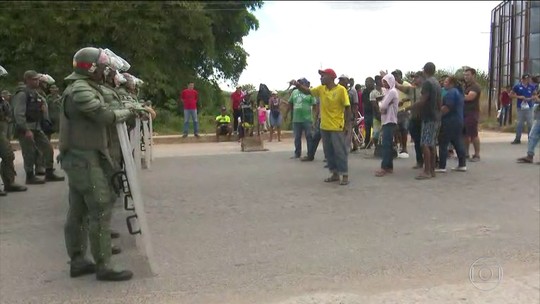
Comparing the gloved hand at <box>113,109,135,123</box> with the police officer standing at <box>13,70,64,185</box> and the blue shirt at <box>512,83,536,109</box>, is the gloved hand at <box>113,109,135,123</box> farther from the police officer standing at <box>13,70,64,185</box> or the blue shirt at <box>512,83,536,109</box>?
the blue shirt at <box>512,83,536,109</box>

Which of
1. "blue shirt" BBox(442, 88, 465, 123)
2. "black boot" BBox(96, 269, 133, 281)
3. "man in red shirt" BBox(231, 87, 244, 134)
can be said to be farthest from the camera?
"man in red shirt" BBox(231, 87, 244, 134)

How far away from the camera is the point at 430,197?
7766 millimetres

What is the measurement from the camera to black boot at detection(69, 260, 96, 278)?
189 inches

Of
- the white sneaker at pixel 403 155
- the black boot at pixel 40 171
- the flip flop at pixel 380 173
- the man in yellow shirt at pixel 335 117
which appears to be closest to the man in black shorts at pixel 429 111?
the flip flop at pixel 380 173

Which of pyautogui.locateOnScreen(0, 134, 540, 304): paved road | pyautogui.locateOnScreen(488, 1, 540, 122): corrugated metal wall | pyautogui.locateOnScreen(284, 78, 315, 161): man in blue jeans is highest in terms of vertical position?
pyautogui.locateOnScreen(488, 1, 540, 122): corrugated metal wall

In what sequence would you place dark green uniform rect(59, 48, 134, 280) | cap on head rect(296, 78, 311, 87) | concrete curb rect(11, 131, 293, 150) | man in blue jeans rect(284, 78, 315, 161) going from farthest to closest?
1. concrete curb rect(11, 131, 293, 150)
2. man in blue jeans rect(284, 78, 315, 161)
3. cap on head rect(296, 78, 311, 87)
4. dark green uniform rect(59, 48, 134, 280)

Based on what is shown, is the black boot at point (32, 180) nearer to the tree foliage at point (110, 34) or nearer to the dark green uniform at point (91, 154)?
the dark green uniform at point (91, 154)

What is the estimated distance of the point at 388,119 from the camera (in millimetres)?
9375

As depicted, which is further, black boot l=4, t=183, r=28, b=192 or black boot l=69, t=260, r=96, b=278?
black boot l=4, t=183, r=28, b=192

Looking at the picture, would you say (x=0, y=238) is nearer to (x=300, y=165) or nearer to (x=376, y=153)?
(x=300, y=165)

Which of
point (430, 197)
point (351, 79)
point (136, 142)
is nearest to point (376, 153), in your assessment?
point (351, 79)

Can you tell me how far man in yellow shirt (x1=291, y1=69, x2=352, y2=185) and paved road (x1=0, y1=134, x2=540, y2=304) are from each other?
384 mm

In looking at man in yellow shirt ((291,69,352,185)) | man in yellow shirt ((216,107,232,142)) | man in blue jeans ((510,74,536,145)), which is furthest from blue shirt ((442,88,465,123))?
man in yellow shirt ((216,107,232,142))

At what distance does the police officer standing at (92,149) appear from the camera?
Answer: 4.44 metres
